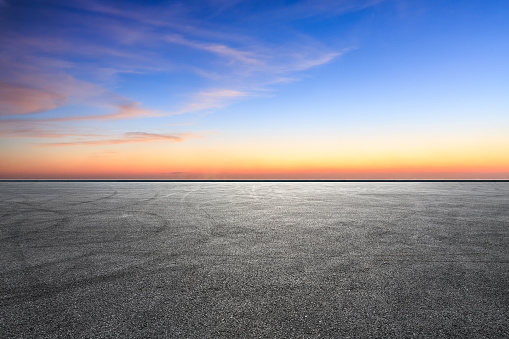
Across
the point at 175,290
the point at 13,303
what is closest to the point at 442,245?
the point at 175,290

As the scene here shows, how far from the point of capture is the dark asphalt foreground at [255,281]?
389 centimetres

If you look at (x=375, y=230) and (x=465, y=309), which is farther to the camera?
(x=375, y=230)

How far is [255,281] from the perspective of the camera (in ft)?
17.5

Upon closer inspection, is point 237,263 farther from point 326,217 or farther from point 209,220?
point 326,217

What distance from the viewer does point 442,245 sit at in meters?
7.77

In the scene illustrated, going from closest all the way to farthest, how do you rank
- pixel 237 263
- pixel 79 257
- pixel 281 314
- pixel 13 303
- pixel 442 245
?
pixel 281 314
pixel 13 303
pixel 237 263
pixel 79 257
pixel 442 245

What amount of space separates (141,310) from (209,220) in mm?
7130

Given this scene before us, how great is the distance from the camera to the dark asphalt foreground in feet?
12.8

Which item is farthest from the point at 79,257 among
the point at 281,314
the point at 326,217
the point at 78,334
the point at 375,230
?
the point at 326,217

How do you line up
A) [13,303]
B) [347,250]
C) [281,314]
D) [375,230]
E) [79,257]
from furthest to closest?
[375,230], [347,250], [79,257], [13,303], [281,314]

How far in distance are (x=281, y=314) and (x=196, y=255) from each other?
122 inches

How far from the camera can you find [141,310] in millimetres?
4285

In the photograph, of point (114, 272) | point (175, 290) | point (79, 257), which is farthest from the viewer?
point (79, 257)

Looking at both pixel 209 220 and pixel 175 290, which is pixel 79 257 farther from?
pixel 209 220
